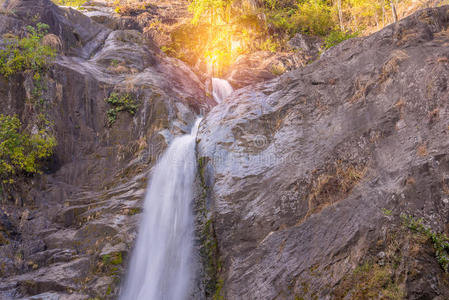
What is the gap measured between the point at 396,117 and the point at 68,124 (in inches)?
464

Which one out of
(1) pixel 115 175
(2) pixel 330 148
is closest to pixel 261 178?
(2) pixel 330 148

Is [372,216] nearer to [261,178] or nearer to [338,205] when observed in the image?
[338,205]

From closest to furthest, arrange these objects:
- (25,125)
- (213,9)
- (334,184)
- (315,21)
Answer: (334,184), (25,125), (315,21), (213,9)

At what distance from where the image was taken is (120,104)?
1381cm

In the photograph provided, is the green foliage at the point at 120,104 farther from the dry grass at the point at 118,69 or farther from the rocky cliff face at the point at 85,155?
the dry grass at the point at 118,69

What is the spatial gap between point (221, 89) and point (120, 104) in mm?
6428

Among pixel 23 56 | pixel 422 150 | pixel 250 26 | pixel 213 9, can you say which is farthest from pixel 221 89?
pixel 422 150

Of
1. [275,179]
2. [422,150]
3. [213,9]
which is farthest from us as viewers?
[213,9]

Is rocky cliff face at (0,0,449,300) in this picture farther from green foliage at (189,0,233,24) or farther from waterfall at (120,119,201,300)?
green foliage at (189,0,233,24)

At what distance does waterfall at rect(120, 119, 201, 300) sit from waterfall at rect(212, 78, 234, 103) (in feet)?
22.4

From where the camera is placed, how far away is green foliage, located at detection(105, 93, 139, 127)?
13.5m

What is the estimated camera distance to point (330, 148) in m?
7.96

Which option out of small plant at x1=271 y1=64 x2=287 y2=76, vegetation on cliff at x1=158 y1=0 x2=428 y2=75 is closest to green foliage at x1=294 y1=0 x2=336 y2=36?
vegetation on cliff at x1=158 y1=0 x2=428 y2=75

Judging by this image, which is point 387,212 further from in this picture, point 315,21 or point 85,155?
point 315,21
